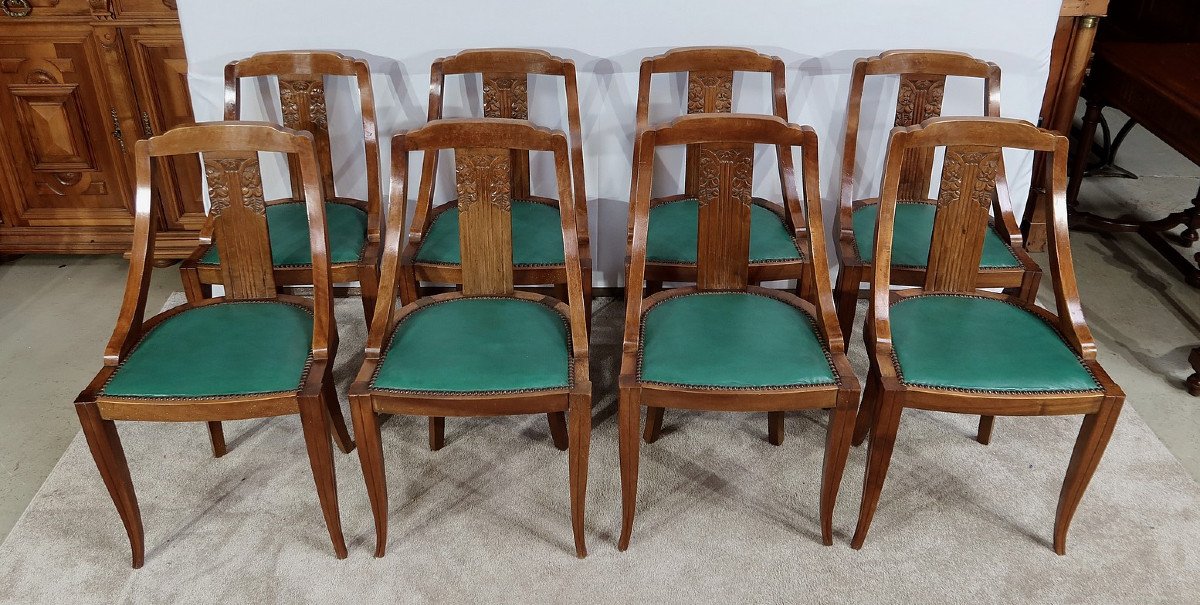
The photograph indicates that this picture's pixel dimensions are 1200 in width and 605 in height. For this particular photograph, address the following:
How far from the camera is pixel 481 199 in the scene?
183 cm

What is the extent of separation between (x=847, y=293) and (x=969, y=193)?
0.43 metres

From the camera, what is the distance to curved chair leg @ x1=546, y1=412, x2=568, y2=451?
216cm

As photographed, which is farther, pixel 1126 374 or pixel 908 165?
pixel 1126 374

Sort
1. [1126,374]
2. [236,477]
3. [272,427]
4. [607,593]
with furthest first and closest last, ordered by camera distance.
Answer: [1126,374]
[272,427]
[236,477]
[607,593]

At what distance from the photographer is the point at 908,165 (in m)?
2.38

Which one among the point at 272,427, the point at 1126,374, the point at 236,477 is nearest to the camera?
the point at 236,477

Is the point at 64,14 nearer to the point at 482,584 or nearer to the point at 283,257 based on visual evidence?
the point at 283,257

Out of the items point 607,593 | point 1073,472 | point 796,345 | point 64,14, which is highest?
point 64,14

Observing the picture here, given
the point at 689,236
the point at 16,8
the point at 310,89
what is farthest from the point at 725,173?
the point at 16,8

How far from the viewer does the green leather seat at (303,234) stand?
216 cm

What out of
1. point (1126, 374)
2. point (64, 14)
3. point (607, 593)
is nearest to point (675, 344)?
point (607, 593)

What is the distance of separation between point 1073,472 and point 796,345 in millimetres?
639

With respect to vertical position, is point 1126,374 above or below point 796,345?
below

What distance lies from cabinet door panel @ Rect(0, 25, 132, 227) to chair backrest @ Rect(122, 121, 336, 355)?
120cm
